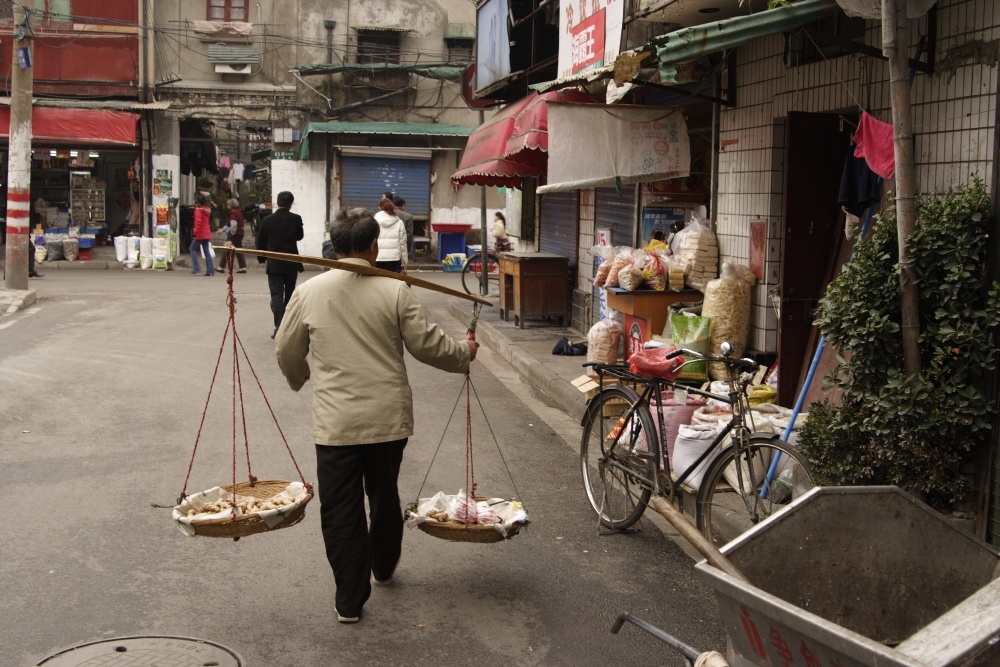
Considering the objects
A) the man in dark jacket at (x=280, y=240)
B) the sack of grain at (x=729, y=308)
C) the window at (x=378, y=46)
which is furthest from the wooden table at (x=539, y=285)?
the window at (x=378, y=46)

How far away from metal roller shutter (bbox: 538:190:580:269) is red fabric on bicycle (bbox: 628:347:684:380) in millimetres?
8942

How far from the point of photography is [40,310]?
16.5 meters

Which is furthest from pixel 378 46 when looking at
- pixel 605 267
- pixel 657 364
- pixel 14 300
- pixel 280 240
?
pixel 657 364

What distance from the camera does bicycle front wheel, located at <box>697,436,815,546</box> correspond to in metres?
5.36

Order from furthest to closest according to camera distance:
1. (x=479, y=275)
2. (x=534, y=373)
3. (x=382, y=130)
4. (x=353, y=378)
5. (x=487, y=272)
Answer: (x=382, y=130) < (x=479, y=275) < (x=487, y=272) < (x=534, y=373) < (x=353, y=378)

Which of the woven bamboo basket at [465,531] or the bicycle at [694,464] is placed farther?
the bicycle at [694,464]

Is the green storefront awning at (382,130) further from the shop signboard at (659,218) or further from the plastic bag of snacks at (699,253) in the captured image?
the plastic bag of snacks at (699,253)

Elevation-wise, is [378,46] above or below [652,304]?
above

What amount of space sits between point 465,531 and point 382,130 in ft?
76.8

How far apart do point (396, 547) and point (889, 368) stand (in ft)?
8.92

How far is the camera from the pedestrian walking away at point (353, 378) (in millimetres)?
4797

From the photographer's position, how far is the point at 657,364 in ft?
19.4

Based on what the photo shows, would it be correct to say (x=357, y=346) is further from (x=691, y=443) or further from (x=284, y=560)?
(x=691, y=443)

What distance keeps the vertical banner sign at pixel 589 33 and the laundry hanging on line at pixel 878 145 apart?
13.4 ft
